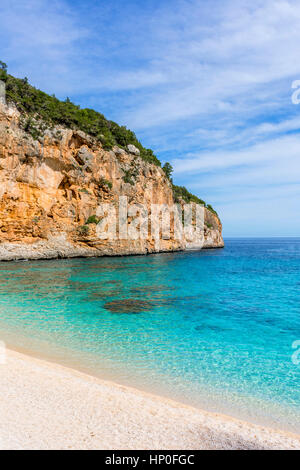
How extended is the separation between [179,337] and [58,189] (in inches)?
1190

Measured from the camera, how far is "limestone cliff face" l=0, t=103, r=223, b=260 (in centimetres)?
2966

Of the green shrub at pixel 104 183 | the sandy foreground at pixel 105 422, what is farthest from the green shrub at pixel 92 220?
the sandy foreground at pixel 105 422

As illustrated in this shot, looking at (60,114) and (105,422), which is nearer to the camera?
(105,422)

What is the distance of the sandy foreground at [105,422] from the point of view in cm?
339

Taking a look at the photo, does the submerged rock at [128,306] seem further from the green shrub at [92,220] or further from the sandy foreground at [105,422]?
the green shrub at [92,220]

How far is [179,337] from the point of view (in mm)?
8617

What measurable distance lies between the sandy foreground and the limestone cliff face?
27.2m

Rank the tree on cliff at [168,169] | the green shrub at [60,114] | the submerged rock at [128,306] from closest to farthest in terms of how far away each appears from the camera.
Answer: the submerged rock at [128,306]
the green shrub at [60,114]
the tree on cliff at [168,169]

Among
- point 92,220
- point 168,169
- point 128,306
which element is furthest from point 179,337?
point 168,169

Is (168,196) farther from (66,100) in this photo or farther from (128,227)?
(66,100)

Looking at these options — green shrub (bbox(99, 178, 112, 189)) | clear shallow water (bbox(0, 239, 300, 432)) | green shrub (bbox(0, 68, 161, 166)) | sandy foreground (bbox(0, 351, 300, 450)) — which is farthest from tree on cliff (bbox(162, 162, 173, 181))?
sandy foreground (bbox(0, 351, 300, 450))

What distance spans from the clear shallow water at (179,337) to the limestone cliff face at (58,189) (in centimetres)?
1549

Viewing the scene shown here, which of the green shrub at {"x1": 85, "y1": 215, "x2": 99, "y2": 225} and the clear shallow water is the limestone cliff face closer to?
the green shrub at {"x1": 85, "y1": 215, "x2": 99, "y2": 225}

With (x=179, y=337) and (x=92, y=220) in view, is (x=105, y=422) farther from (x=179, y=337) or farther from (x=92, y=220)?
(x=92, y=220)
